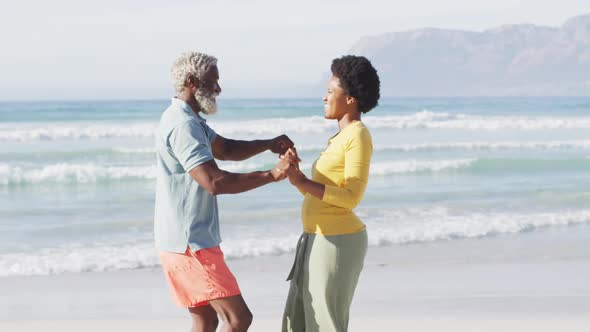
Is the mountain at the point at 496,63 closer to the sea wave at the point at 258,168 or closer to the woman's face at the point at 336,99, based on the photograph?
the sea wave at the point at 258,168

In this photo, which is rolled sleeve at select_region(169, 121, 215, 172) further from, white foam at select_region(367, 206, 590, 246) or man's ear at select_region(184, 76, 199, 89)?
white foam at select_region(367, 206, 590, 246)

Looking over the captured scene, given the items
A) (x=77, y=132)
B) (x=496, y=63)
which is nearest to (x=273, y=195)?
(x=77, y=132)

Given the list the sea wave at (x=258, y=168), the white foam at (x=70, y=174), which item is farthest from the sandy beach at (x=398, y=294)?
the white foam at (x=70, y=174)

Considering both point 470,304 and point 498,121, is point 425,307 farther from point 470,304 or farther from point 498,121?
point 498,121

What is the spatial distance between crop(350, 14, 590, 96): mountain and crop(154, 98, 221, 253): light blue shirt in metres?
103

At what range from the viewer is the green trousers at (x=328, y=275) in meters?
4.02

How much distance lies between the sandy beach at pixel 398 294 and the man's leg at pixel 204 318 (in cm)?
193

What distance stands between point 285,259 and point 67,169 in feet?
31.4

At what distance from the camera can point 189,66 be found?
399 centimetres

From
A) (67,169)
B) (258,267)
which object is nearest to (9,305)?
(258,267)

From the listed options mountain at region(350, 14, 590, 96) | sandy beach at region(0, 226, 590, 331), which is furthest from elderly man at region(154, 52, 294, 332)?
mountain at region(350, 14, 590, 96)

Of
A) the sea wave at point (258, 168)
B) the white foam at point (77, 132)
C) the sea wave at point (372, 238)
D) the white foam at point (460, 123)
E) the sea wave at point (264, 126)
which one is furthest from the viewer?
the white foam at point (460, 123)

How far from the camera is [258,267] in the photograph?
27.6ft

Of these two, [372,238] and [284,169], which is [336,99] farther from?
[372,238]
